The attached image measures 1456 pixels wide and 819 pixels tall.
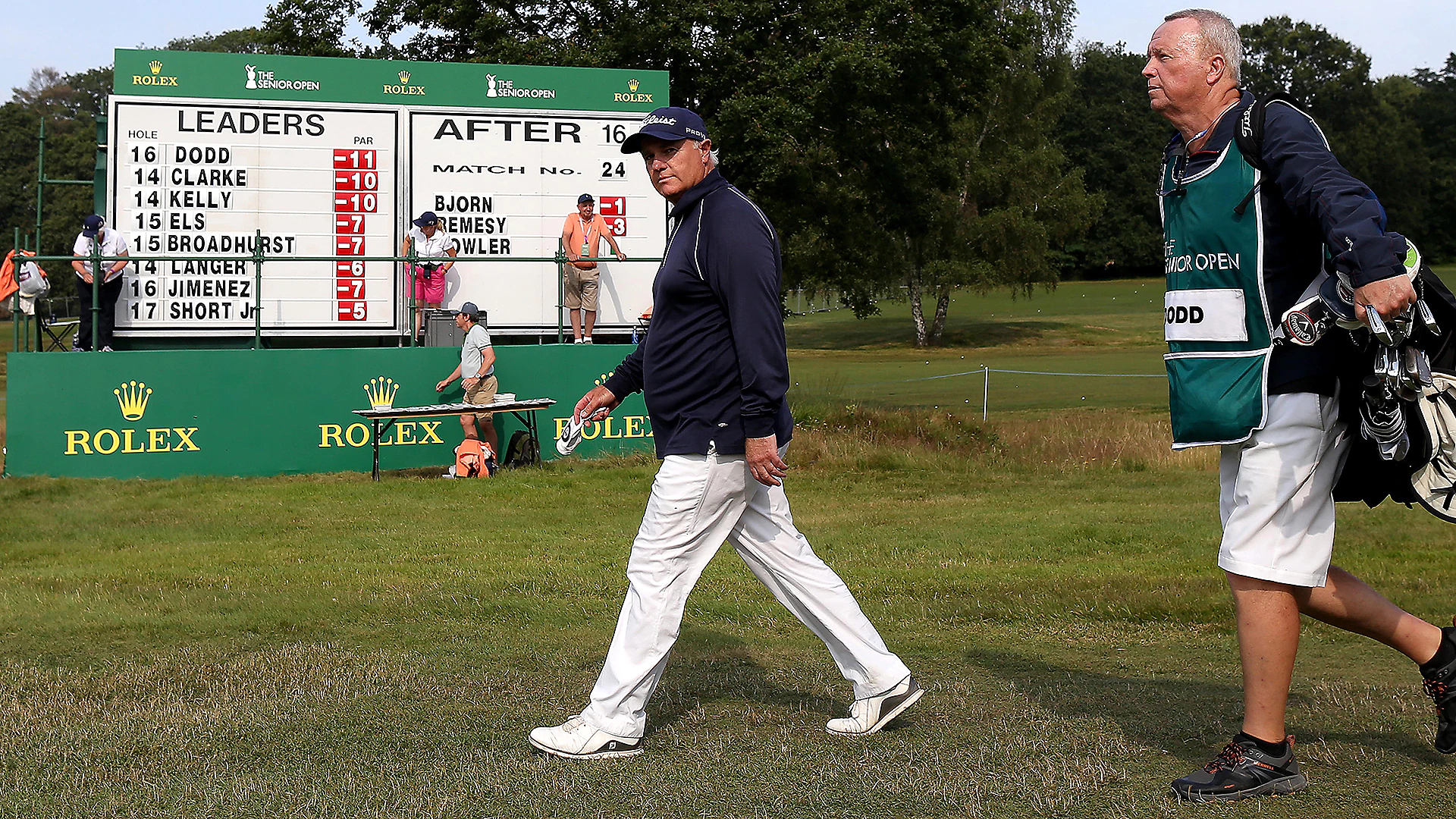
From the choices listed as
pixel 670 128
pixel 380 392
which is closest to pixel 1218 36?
pixel 670 128

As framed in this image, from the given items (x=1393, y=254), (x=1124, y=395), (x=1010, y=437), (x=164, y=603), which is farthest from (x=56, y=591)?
(x=1124, y=395)

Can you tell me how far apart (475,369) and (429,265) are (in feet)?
6.67

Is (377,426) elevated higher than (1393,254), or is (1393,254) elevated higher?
(1393,254)

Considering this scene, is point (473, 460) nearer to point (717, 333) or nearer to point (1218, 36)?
point (717, 333)

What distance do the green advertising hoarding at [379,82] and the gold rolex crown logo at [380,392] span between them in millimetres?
3633

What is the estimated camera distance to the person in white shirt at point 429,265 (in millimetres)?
A: 17125

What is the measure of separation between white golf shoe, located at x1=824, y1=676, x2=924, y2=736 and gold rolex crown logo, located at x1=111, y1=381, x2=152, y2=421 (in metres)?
12.6

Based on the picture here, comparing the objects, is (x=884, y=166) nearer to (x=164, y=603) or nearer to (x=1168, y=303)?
(x=164, y=603)

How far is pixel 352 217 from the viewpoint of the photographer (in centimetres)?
1741

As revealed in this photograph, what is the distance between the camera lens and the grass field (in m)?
4.45

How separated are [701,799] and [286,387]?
12.9 metres

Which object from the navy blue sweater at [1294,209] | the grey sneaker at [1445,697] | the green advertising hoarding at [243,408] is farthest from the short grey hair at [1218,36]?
the green advertising hoarding at [243,408]

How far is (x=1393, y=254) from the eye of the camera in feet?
12.8

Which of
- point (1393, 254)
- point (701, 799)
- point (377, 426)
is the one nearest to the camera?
point (1393, 254)
